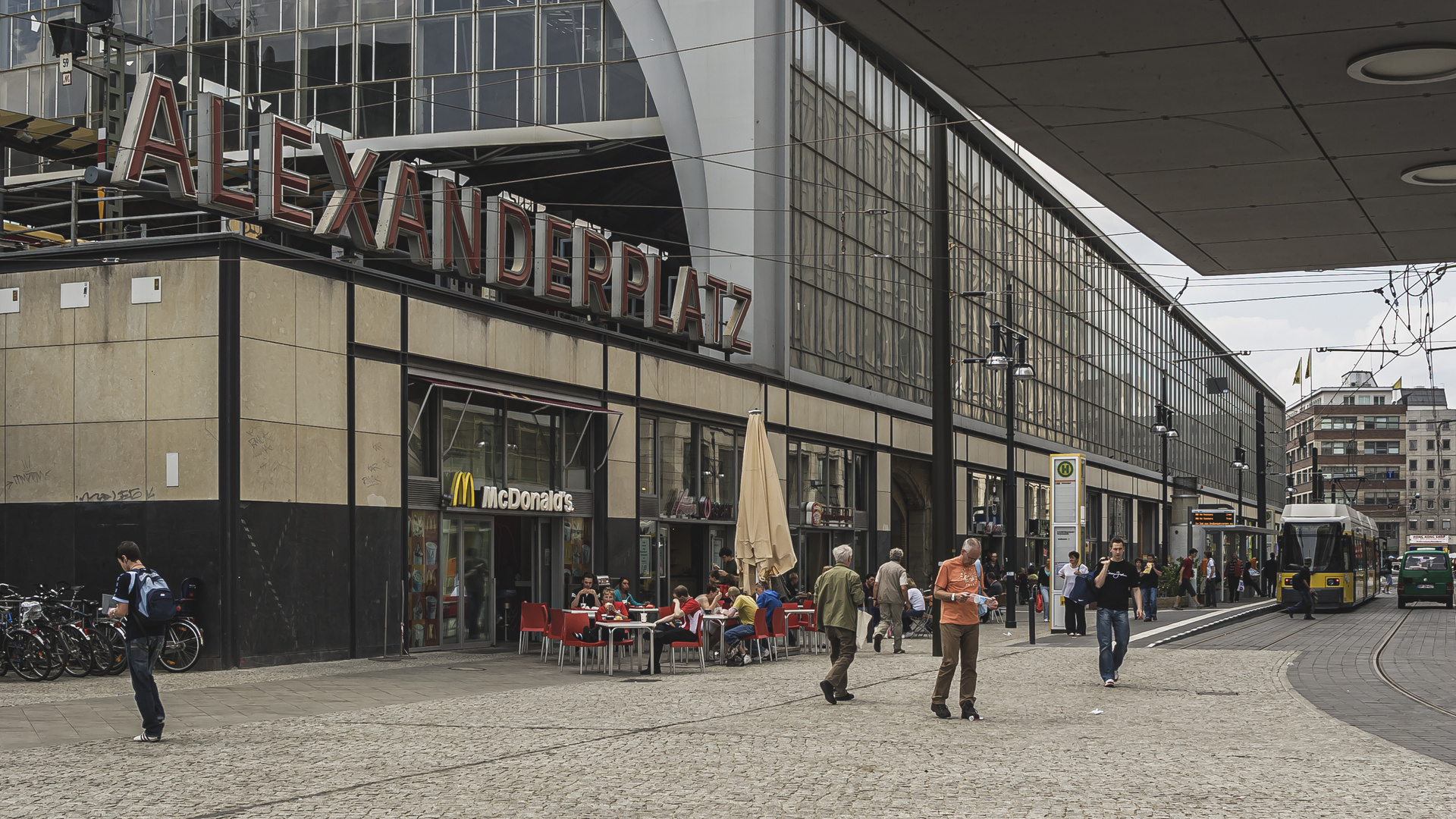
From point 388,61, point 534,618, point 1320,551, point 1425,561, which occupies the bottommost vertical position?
point 1425,561

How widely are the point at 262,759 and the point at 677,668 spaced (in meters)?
9.93

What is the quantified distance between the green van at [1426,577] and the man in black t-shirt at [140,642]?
45356mm

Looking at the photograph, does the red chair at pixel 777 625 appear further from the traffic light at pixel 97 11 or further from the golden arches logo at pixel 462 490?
the traffic light at pixel 97 11

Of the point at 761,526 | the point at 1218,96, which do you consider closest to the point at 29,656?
the point at 761,526

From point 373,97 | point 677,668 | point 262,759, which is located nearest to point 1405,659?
point 677,668

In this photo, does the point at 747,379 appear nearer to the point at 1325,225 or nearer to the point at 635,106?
the point at 635,106

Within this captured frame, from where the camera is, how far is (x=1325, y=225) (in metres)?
9.58

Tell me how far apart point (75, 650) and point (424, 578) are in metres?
5.80

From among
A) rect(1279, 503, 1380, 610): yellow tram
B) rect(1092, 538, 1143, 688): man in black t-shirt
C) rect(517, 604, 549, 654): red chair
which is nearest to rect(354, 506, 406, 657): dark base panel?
rect(517, 604, 549, 654): red chair

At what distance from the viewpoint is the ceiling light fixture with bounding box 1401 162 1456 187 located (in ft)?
26.8

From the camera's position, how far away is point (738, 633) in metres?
20.1

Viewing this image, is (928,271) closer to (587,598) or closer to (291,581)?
(587,598)

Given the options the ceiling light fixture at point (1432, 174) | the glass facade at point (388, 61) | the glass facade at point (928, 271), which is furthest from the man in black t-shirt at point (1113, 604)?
the glass facade at point (388, 61)

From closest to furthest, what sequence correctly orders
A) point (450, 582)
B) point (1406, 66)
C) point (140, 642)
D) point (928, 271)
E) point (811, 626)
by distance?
point (1406, 66) < point (140, 642) < point (450, 582) < point (811, 626) < point (928, 271)
